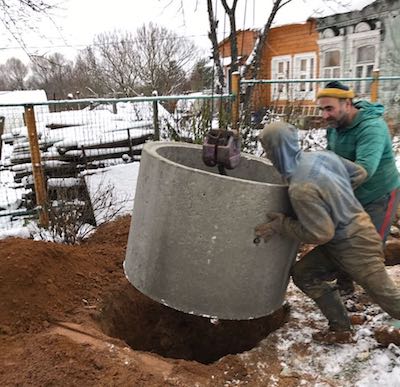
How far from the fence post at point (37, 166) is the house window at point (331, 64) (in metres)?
13.1

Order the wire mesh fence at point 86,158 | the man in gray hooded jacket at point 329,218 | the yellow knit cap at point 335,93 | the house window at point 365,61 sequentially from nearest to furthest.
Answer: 1. the man in gray hooded jacket at point 329,218
2. the yellow knit cap at point 335,93
3. the wire mesh fence at point 86,158
4. the house window at point 365,61

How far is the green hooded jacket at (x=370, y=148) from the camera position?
2.87m

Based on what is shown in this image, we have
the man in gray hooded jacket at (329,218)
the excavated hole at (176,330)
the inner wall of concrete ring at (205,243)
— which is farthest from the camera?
the excavated hole at (176,330)

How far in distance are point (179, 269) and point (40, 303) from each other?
4.10ft

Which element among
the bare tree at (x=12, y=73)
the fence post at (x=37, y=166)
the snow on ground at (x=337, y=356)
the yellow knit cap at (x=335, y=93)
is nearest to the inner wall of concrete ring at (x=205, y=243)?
the snow on ground at (x=337, y=356)

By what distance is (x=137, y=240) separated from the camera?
304 cm

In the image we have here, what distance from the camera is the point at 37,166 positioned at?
5.59 metres

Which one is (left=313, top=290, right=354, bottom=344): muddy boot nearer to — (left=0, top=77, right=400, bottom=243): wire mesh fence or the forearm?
the forearm

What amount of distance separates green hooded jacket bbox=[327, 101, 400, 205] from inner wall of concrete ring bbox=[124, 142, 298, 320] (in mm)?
596

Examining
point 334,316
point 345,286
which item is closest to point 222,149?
point 334,316

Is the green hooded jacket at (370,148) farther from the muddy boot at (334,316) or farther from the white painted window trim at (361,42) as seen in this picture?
the white painted window trim at (361,42)

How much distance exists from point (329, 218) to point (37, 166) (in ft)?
13.5

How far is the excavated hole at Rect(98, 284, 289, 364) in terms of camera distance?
12.0 feet

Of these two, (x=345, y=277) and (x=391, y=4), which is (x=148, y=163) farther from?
(x=391, y=4)
